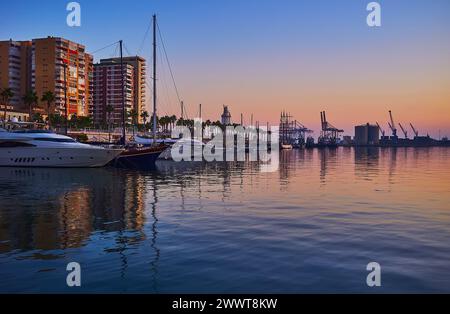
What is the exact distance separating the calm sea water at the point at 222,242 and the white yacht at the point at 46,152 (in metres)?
24.8

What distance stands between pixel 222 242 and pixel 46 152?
4412 centimetres

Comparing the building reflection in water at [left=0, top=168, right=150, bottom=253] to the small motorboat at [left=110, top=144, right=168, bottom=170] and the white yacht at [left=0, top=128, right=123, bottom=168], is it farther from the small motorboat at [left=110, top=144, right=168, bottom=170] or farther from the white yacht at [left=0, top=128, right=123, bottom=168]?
the small motorboat at [left=110, top=144, right=168, bottom=170]

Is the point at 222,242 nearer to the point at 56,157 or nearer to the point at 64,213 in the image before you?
the point at 64,213

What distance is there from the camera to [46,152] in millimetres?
53656

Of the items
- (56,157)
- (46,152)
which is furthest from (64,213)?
(46,152)

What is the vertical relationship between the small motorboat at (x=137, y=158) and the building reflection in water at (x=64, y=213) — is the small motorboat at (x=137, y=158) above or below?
above

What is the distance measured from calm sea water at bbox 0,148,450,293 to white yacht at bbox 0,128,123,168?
24.8 meters

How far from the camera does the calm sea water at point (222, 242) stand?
10906 millimetres

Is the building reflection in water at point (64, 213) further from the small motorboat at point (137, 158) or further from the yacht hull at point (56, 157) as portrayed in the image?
the small motorboat at point (137, 158)

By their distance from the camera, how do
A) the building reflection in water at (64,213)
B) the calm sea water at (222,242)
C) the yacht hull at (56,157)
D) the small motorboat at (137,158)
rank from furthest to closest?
the small motorboat at (137,158), the yacht hull at (56,157), the building reflection in water at (64,213), the calm sea water at (222,242)

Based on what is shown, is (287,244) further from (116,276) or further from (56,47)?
(56,47)

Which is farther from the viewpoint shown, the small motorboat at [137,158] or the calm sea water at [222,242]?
the small motorboat at [137,158]

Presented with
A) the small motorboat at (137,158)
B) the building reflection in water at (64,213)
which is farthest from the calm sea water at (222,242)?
the small motorboat at (137,158)

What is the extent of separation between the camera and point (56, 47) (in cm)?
19862
